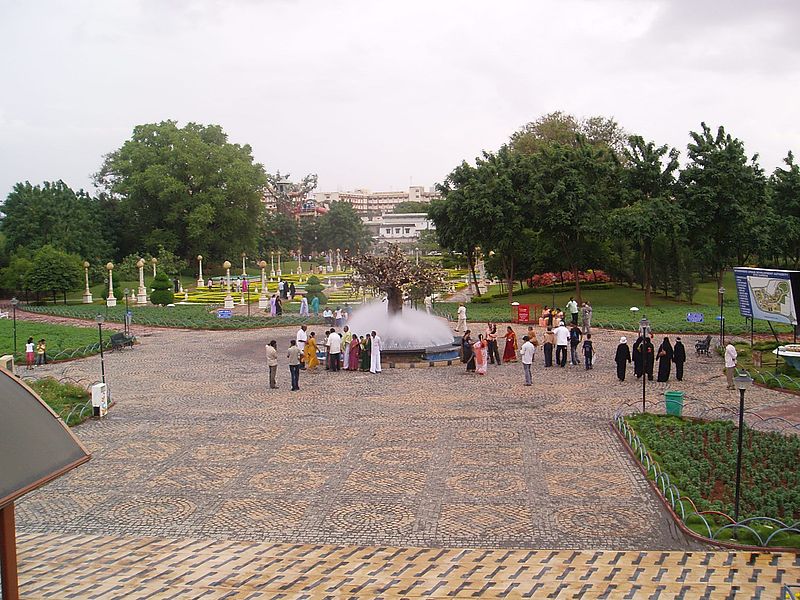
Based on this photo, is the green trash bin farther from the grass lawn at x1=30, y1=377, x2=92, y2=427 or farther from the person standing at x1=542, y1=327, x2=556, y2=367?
the grass lawn at x1=30, y1=377, x2=92, y2=427

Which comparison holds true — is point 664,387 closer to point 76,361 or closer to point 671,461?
point 671,461

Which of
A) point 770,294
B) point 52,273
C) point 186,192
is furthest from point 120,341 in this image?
point 186,192

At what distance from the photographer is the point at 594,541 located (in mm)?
9852

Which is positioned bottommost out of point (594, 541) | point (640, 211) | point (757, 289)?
point (594, 541)

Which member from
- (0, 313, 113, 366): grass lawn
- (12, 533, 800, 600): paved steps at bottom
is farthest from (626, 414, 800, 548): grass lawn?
(0, 313, 113, 366): grass lawn

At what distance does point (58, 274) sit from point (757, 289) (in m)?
39.7

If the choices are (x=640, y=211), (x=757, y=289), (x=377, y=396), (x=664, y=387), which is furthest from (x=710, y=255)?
(x=377, y=396)

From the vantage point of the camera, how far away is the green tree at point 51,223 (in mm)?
56438

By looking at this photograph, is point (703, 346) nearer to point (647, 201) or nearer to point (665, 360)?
point (665, 360)

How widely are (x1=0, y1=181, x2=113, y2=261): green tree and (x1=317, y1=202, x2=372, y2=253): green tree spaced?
37586 mm

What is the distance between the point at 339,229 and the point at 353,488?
8552 centimetres

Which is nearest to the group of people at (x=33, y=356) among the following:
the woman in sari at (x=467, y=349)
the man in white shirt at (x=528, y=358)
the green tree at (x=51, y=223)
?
the woman in sari at (x=467, y=349)

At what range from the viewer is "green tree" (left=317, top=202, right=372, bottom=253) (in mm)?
96375

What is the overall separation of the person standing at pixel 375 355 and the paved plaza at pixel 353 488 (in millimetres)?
2089
